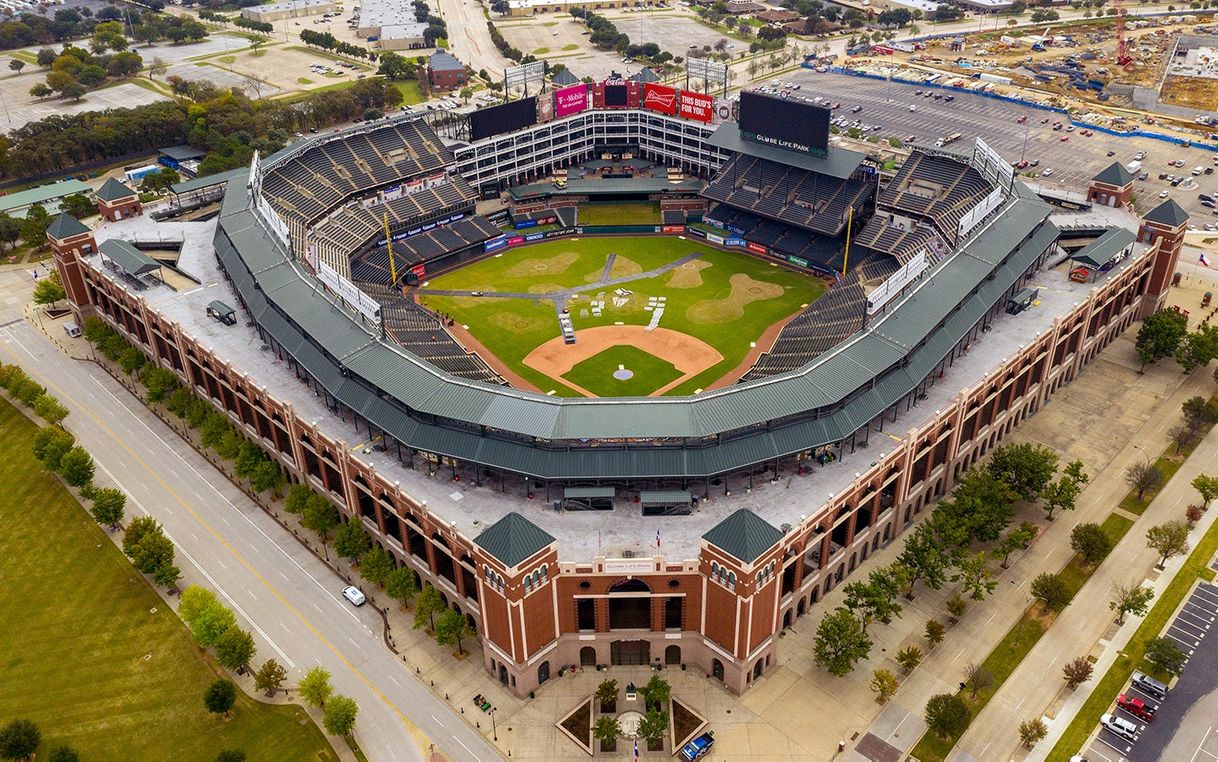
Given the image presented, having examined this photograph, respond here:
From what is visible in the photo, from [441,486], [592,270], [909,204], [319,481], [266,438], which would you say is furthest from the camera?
[592,270]

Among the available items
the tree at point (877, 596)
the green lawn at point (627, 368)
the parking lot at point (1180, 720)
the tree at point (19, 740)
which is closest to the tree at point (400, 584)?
the tree at point (19, 740)

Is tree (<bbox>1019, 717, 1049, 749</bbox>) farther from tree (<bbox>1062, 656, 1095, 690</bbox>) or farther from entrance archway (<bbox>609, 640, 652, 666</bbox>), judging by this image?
entrance archway (<bbox>609, 640, 652, 666</bbox>)

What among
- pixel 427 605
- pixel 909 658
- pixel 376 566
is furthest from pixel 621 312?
pixel 909 658

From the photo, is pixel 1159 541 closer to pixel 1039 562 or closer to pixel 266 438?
pixel 1039 562

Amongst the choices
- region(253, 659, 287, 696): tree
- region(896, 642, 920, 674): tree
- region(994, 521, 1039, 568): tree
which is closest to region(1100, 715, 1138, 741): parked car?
region(896, 642, 920, 674): tree

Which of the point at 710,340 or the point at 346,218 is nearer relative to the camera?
the point at 710,340

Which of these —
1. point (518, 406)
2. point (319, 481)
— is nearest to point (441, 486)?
point (518, 406)

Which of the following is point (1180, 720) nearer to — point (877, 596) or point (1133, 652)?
point (1133, 652)
